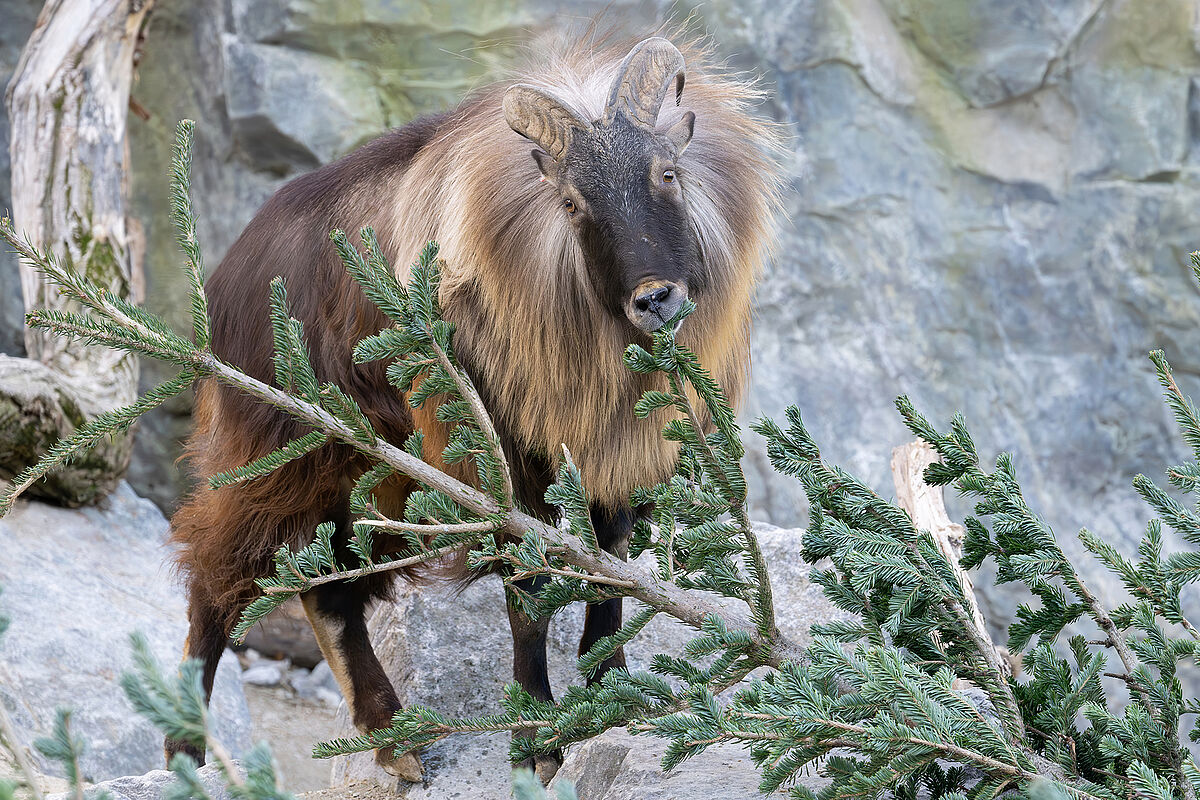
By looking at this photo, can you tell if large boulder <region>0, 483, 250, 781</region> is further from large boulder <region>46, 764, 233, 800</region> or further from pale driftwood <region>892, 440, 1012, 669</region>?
pale driftwood <region>892, 440, 1012, 669</region>

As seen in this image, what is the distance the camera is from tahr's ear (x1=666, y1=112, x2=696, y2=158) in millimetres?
2695

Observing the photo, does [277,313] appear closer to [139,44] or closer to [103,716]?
[103,716]

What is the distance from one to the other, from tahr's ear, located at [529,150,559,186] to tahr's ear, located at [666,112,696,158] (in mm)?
279

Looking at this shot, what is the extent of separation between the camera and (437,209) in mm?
3023

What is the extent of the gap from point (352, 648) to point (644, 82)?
202 cm

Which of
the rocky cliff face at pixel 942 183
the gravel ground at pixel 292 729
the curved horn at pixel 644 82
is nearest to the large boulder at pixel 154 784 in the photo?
the curved horn at pixel 644 82

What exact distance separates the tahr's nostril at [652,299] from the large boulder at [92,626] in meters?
2.26

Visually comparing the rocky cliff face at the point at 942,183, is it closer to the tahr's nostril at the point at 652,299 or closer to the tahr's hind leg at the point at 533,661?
the tahr's hind leg at the point at 533,661

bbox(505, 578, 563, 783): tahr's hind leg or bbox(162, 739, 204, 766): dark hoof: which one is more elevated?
bbox(505, 578, 563, 783): tahr's hind leg

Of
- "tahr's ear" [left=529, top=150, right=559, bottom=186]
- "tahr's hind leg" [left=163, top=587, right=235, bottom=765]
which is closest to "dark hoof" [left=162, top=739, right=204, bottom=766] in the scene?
"tahr's hind leg" [left=163, top=587, right=235, bottom=765]

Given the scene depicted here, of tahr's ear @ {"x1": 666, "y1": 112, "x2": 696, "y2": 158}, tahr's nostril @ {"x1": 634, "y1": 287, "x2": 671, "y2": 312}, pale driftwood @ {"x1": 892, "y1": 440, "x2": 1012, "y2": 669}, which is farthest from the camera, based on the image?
pale driftwood @ {"x1": 892, "y1": 440, "x2": 1012, "y2": 669}

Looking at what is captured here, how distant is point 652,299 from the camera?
241 cm

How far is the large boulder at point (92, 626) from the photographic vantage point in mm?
4492

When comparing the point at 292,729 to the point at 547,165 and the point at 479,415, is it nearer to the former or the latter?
the point at 547,165
